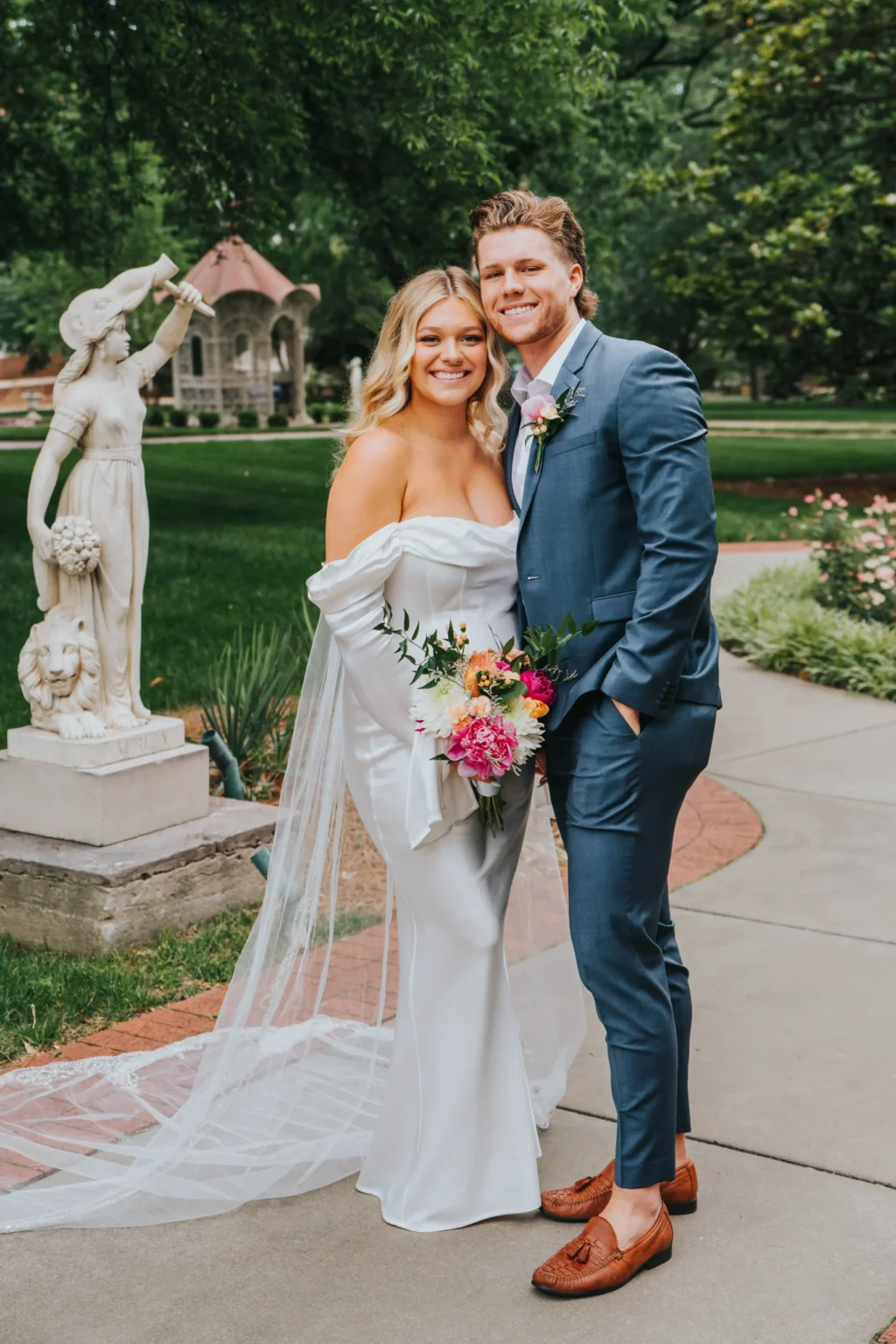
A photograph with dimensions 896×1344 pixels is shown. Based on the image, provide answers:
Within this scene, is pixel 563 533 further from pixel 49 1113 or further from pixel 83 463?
pixel 83 463

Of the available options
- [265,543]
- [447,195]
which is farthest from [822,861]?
[447,195]

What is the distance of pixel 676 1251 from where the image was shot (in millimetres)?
3334

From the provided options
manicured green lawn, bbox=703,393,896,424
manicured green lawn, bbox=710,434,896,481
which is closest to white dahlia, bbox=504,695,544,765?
manicured green lawn, bbox=710,434,896,481

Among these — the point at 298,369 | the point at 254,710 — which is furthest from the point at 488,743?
the point at 298,369

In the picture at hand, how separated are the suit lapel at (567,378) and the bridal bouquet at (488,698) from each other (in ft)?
0.98

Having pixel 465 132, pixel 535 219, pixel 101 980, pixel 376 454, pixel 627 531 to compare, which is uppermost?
pixel 465 132

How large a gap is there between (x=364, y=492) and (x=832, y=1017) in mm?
2413

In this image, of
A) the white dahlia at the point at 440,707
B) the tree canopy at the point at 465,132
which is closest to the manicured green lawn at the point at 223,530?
the tree canopy at the point at 465,132

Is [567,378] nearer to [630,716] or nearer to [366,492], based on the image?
[366,492]

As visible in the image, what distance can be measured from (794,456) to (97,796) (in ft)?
85.5

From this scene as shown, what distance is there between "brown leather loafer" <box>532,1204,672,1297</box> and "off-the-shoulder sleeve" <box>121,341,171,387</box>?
11.8ft

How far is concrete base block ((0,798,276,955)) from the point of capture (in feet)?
17.4

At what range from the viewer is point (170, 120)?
14.7 meters

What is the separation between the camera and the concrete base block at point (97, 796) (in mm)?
5469
